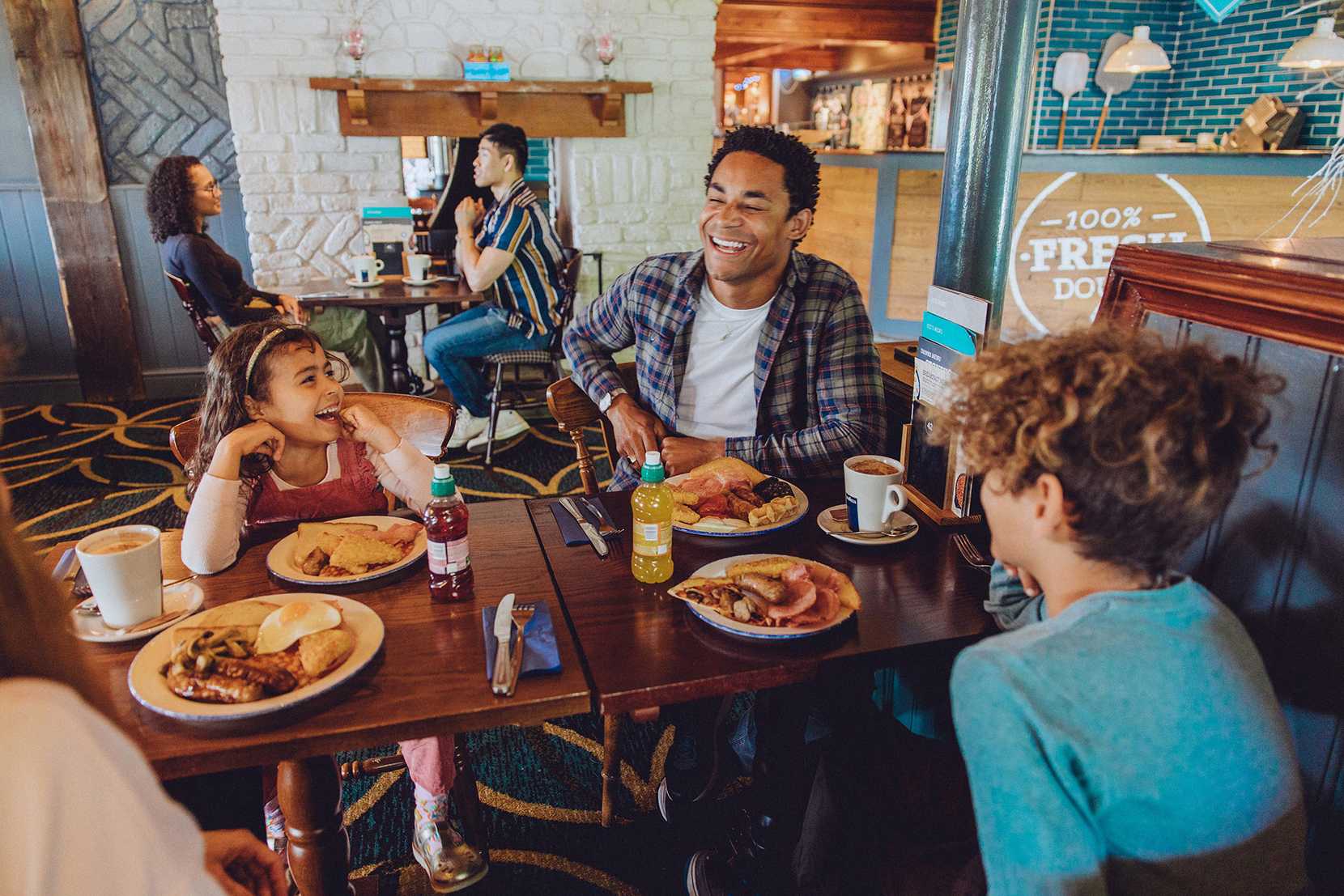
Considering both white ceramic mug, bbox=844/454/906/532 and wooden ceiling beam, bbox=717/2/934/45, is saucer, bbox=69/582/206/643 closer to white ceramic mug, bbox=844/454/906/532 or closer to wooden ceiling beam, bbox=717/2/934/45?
white ceramic mug, bbox=844/454/906/532

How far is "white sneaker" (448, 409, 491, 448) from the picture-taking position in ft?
14.0

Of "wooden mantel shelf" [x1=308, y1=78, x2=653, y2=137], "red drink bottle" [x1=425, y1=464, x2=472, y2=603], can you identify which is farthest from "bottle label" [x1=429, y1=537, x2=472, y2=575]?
"wooden mantel shelf" [x1=308, y1=78, x2=653, y2=137]

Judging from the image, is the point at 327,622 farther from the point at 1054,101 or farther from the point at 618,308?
the point at 1054,101

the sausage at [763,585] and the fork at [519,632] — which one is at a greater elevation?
the sausage at [763,585]

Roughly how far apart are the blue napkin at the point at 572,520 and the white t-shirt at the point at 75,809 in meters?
0.82

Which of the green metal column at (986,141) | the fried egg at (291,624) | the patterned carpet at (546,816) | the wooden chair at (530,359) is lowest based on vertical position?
the patterned carpet at (546,816)

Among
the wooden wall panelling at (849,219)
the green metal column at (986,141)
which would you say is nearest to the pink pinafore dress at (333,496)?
the green metal column at (986,141)

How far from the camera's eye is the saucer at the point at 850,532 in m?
1.44

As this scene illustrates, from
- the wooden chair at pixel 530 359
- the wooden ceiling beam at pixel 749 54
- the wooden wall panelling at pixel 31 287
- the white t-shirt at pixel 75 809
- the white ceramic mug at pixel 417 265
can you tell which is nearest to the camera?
the white t-shirt at pixel 75 809

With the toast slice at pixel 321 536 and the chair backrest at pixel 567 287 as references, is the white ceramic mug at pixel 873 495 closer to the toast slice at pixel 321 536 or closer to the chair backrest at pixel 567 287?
the toast slice at pixel 321 536

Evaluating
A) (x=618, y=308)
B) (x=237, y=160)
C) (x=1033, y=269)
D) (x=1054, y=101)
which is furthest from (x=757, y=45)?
(x=618, y=308)

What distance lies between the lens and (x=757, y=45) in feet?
33.5

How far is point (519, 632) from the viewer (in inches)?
45.3

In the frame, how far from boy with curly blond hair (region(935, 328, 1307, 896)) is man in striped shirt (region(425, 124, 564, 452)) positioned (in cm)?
329
